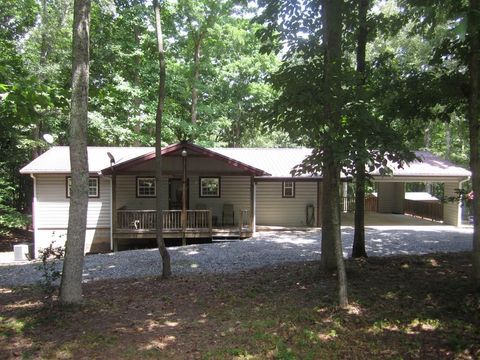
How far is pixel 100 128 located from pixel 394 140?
1906 centimetres

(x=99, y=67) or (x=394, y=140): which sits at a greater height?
(x=99, y=67)

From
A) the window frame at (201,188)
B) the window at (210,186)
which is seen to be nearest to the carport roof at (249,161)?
the window frame at (201,188)

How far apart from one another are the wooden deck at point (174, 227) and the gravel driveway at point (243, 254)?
3.88 feet

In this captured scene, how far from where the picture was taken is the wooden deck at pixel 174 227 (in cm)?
1535

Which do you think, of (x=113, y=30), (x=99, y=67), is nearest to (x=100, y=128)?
(x=99, y=67)

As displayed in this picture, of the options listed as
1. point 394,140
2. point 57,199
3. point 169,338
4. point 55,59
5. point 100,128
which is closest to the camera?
point 169,338

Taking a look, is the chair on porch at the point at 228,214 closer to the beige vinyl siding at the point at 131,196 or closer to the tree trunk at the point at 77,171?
the beige vinyl siding at the point at 131,196

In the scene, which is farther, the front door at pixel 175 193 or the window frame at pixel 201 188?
the window frame at pixel 201 188

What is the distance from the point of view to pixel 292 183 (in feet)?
61.6

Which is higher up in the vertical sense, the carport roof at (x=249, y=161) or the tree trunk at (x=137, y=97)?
the tree trunk at (x=137, y=97)

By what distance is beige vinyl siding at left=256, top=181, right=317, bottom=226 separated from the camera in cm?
1875

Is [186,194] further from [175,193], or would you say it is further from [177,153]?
[177,153]

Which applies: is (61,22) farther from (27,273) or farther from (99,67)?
(27,273)

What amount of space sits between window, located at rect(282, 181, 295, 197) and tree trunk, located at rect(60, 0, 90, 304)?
43.4 ft
